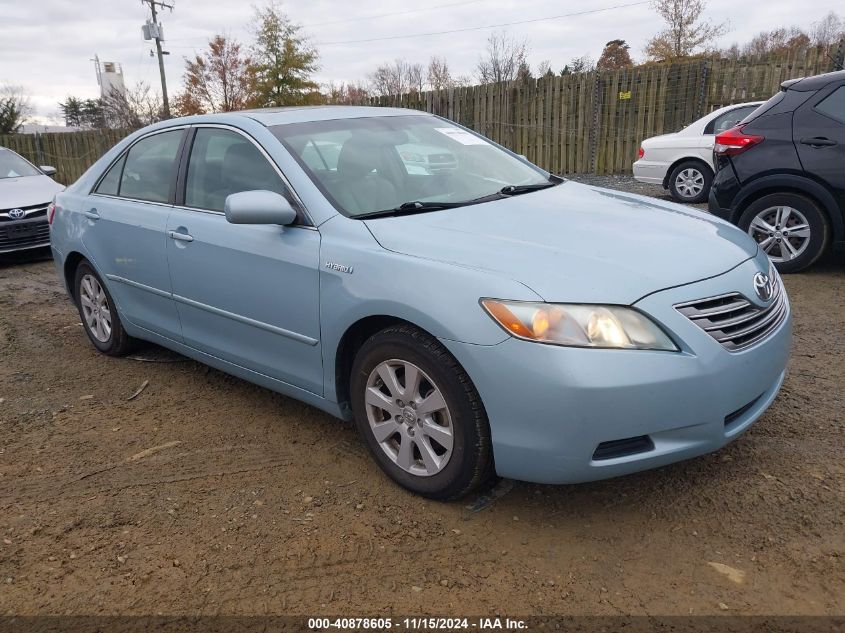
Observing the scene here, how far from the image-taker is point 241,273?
3.39 meters

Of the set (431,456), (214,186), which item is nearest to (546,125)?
(214,186)

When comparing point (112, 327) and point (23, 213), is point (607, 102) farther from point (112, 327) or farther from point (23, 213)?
point (112, 327)

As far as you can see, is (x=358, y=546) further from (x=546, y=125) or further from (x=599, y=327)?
(x=546, y=125)

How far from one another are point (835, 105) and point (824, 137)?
0.29 metres

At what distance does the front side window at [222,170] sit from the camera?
343cm

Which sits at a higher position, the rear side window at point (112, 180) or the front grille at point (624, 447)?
the rear side window at point (112, 180)

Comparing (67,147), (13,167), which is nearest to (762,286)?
(13,167)

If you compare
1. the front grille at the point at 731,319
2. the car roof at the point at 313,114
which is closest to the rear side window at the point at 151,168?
the car roof at the point at 313,114

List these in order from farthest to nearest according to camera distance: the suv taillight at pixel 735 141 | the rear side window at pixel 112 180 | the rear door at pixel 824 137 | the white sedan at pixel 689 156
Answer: the white sedan at pixel 689 156 < the suv taillight at pixel 735 141 < the rear door at pixel 824 137 < the rear side window at pixel 112 180

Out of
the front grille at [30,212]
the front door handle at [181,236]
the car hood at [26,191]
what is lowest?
the front grille at [30,212]

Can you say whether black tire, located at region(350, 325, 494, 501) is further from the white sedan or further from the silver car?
the white sedan

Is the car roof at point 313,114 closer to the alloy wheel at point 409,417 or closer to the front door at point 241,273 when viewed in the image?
the front door at point 241,273

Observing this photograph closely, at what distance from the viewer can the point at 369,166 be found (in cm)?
344

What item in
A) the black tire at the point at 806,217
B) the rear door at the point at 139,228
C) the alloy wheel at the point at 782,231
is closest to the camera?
the rear door at the point at 139,228
